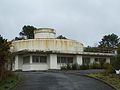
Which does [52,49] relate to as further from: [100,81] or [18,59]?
[100,81]

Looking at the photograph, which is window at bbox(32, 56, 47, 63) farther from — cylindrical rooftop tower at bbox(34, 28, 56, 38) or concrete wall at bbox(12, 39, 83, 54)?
cylindrical rooftop tower at bbox(34, 28, 56, 38)

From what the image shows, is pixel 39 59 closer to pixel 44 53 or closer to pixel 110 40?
pixel 44 53

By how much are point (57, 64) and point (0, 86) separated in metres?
26.4

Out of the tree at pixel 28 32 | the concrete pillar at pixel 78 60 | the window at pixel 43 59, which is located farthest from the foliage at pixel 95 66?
the tree at pixel 28 32

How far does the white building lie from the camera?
45.1m

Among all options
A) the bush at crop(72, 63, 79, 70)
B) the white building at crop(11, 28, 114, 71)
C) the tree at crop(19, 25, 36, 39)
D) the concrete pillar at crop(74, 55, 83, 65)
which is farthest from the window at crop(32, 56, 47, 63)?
the tree at crop(19, 25, 36, 39)

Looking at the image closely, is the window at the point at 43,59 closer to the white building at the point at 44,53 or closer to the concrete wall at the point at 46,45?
the white building at the point at 44,53

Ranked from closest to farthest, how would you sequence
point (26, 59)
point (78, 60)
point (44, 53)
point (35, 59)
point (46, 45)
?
point (35, 59), point (44, 53), point (46, 45), point (26, 59), point (78, 60)

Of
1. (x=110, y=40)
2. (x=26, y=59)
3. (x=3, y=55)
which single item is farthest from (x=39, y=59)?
(x=110, y=40)

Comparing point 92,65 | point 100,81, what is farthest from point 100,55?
point 100,81

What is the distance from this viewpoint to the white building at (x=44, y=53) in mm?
45125

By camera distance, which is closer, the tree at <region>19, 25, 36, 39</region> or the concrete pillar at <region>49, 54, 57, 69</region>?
the concrete pillar at <region>49, 54, 57, 69</region>

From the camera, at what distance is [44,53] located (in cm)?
4553

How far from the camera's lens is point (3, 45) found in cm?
2341
